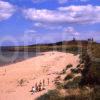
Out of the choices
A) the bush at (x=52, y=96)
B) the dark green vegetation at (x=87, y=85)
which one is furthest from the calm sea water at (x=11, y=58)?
the bush at (x=52, y=96)

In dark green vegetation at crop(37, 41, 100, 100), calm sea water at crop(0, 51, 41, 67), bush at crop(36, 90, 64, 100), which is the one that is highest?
dark green vegetation at crop(37, 41, 100, 100)

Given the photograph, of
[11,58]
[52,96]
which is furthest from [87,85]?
[11,58]

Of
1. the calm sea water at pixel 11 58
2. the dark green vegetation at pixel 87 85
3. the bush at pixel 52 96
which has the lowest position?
the calm sea water at pixel 11 58

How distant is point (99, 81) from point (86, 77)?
80 cm

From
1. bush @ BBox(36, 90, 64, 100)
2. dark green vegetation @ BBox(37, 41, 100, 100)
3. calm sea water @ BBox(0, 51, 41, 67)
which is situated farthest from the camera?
calm sea water @ BBox(0, 51, 41, 67)

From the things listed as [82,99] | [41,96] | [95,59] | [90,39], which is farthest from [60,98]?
[90,39]

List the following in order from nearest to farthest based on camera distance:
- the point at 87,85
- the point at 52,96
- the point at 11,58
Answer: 1. the point at 52,96
2. the point at 87,85
3. the point at 11,58

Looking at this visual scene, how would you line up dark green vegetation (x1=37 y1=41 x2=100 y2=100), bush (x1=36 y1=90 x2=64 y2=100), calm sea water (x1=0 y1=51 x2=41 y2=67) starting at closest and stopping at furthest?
1. dark green vegetation (x1=37 y1=41 x2=100 y2=100)
2. bush (x1=36 y1=90 x2=64 y2=100)
3. calm sea water (x1=0 y1=51 x2=41 y2=67)

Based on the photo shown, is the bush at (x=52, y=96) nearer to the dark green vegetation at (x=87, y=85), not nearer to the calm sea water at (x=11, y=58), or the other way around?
the dark green vegetation at (x=87, y=85)

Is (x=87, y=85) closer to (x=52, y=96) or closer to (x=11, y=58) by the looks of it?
(x=52, y=96)

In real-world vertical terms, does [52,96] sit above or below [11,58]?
above

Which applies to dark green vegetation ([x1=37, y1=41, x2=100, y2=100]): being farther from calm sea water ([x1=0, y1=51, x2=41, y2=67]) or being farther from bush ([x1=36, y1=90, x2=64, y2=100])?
calm sea water ([x1=0, y1=51, x2=41, y2=67])

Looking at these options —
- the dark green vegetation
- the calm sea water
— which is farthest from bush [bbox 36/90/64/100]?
the calm sea water

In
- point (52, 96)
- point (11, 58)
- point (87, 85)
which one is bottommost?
point (11, 58)
